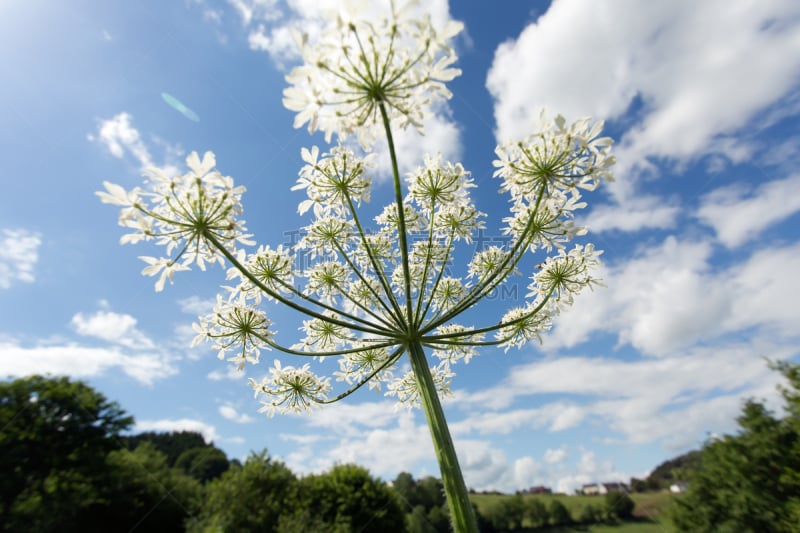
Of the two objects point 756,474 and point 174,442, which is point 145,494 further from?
point 756,474

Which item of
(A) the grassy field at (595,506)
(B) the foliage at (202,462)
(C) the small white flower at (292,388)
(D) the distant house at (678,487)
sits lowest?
(C) the small white flower at (292,388)

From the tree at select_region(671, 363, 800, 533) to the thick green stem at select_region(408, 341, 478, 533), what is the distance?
21433mm

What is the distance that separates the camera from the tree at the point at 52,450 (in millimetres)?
27766

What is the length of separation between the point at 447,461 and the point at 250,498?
129ft

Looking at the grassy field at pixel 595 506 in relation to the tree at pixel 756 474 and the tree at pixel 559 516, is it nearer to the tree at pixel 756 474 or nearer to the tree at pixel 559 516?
the tree at pixel 559 516

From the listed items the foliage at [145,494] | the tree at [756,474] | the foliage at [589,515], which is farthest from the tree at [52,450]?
the foliage at [589,515]

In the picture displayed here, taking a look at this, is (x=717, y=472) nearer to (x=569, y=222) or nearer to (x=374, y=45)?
(x=569, y=222)

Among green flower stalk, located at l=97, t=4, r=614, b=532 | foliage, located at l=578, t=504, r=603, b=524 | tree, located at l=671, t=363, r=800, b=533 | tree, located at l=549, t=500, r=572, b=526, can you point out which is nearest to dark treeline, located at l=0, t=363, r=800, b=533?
tree, located at l=671, t=363, r=800, b=533

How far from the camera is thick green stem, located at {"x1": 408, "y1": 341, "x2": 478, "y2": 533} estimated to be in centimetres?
298

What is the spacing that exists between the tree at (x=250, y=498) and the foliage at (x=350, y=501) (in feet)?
5.45

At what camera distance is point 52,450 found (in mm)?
32000

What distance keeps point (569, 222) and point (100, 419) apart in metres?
48.6

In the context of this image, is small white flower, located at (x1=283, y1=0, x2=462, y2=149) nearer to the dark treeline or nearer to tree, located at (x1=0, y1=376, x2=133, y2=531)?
the dark treeline

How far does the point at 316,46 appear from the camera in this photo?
286 cm
